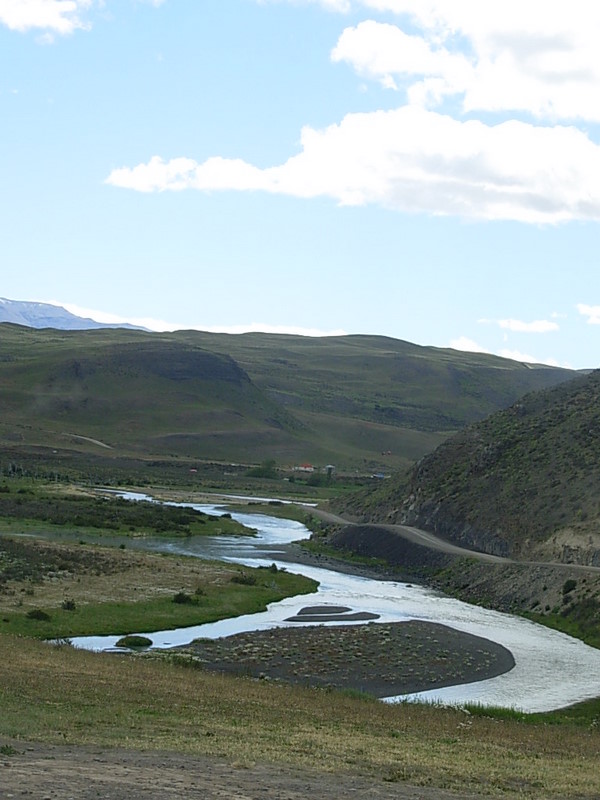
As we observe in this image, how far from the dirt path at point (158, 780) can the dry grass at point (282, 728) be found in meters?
0.91

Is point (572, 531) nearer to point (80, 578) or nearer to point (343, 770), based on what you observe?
point (80, 578)

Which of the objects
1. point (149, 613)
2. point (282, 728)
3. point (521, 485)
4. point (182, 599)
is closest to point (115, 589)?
point (182, 599)

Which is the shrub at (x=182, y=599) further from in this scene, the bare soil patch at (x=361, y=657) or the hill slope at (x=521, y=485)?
the hill slope at (x=521, y=485)

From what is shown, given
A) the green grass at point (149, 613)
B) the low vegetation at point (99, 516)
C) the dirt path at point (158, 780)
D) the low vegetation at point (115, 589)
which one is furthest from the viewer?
the low vegetation at point (99, 516)

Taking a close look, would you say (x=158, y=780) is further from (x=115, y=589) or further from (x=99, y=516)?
(x=99, y=516)

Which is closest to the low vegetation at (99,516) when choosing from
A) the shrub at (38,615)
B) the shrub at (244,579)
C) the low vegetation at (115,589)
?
the low vegetation at (115,589)

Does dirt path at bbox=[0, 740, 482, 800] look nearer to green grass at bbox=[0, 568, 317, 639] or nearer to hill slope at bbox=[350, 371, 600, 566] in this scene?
green grass at bbox=[0, 568, 317, 639]

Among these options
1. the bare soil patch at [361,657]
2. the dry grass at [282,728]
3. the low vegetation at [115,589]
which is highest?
the dry grass at [282,728]

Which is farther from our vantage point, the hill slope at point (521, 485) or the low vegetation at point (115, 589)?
the hill slope at point (521, 485)

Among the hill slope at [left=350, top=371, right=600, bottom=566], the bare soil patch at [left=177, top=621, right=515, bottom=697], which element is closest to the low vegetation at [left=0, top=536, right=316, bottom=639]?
the bare soil patch at [left=177, top=621, right=515, bottom=697]

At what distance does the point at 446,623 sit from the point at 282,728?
33769 millimetres

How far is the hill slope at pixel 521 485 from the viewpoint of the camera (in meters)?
84.7

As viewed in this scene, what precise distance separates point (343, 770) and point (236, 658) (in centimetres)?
2343

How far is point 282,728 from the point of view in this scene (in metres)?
26.4
